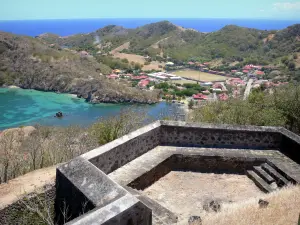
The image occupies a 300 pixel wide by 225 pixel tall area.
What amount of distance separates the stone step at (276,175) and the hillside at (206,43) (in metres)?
89.5

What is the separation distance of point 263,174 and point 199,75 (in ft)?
296

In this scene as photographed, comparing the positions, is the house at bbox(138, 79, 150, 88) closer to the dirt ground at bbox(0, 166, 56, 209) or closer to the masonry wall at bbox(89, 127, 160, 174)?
the dirt ground at bbox(0, 166, 56, 209)

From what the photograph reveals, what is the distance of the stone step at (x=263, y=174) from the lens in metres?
8.38

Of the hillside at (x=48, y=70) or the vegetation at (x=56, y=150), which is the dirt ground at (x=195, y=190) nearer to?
the vegetation at (x=56, y=150)

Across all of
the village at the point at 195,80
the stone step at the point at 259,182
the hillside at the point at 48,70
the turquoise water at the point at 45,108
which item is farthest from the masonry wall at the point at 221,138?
the hillside at the point at 48,70

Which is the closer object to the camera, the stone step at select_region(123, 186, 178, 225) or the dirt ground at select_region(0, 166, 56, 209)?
the stone step at select_region(123, 186, 178, 225)

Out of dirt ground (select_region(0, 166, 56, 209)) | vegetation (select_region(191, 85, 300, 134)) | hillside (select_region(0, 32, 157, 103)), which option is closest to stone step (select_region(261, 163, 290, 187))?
vegetation (select_region(191, 85, 300, 134))

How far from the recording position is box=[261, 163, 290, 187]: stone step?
812 cm

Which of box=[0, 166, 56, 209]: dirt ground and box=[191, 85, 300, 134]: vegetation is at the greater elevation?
box=[191, 85, 300, 134]: vegetation

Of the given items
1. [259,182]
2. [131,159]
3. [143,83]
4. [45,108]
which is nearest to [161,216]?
[131,159]

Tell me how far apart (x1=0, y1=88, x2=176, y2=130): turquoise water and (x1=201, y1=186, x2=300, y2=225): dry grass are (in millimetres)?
47824

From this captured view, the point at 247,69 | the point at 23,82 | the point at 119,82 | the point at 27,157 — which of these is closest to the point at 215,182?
the point at 27,157

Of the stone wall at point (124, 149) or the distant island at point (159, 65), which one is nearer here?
the stone wall at point (124, 149)

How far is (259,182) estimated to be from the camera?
836cm
